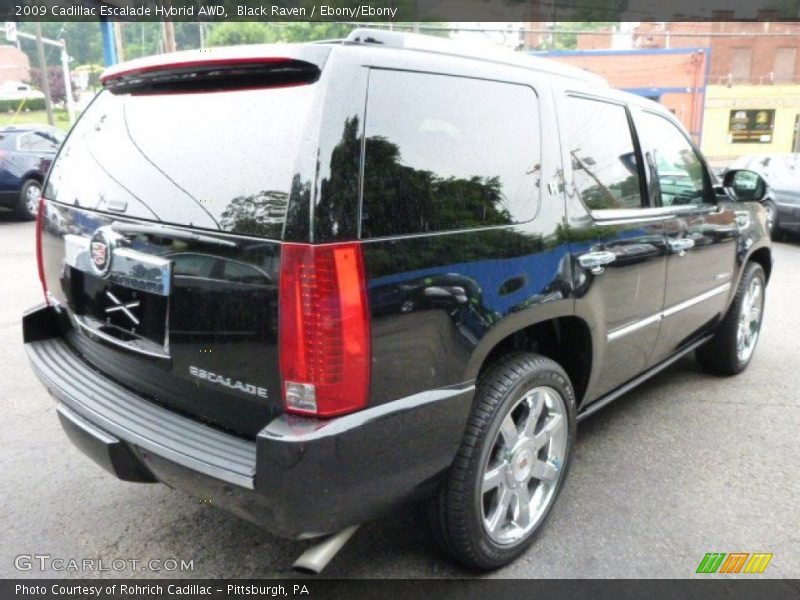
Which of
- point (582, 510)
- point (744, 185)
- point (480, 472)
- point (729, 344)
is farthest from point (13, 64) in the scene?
point (480, 472)

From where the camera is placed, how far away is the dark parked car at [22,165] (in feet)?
38.5

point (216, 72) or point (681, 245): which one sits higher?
point (216, 72)

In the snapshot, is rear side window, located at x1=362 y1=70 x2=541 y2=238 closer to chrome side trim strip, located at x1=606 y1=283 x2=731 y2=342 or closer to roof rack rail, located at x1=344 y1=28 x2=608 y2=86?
roof rack rail, located at x1=344 y1=28 x2=608 y2=86

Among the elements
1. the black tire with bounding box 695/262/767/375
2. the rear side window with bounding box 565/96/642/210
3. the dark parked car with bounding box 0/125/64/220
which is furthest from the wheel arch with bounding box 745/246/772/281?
the dark parked car with bounding box 0/125/64/220

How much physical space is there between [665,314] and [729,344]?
130 cm

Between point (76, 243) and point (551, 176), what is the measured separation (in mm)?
1886

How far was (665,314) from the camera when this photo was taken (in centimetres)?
351

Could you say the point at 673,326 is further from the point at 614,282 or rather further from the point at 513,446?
the point at 513,446

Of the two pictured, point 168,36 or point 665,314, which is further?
point 168,36

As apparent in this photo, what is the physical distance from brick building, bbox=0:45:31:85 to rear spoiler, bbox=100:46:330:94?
57400 millimetres

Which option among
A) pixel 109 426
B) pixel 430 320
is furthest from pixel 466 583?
pixel 109 426

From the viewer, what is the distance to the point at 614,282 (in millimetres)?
2965

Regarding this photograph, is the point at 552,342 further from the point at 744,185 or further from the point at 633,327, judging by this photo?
the point at 744,185

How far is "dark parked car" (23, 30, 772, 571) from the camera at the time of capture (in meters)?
1.85
